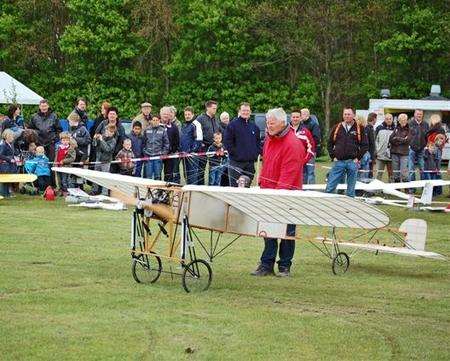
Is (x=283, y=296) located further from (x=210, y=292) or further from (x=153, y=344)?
(x=153, y=344)

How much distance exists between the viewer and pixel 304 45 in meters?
50.1

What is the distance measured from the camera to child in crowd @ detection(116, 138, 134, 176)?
21453mm

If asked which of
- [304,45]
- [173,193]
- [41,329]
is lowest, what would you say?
[41,329]

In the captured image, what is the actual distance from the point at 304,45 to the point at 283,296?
3986 cm

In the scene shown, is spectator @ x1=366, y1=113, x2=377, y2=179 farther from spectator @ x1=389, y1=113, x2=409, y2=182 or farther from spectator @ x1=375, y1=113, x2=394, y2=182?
spectator @ x1=389, y1=113, x2=409, y2=182

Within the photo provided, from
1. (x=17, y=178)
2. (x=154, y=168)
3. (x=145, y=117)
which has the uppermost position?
(x=145, y=117)

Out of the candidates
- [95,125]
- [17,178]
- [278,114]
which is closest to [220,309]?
[278,114]

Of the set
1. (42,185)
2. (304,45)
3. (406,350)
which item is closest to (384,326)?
(406,350)

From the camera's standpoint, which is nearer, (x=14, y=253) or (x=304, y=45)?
(x=14, y=253)

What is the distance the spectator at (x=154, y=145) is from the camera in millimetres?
21453

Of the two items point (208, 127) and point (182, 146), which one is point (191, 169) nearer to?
point (182, 146)

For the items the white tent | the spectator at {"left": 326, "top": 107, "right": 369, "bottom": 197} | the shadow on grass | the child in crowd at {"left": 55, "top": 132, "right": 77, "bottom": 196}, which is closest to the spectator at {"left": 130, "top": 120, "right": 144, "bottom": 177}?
the child in crowd at {"left": 55, "top": 132, "right": 77, "bottom": 196}

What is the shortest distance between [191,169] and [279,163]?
10735 mm

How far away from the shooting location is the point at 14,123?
23.2 meters
